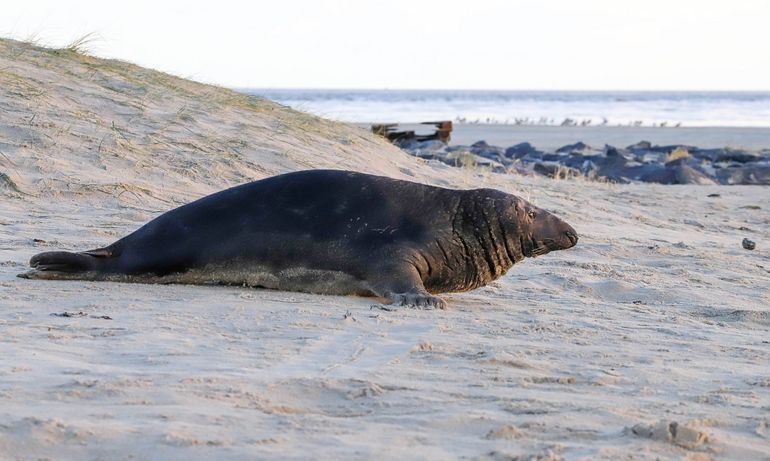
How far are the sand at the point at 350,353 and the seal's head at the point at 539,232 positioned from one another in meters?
0.21

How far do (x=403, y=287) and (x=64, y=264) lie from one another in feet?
5.05

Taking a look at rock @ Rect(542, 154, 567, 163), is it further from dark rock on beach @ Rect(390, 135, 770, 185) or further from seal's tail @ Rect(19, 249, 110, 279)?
seal's tail @ Rect(19, 249, 110, 279)

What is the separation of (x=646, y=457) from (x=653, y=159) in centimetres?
1822

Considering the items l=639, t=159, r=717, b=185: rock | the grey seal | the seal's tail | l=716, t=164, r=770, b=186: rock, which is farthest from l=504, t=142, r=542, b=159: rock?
the seal's tail

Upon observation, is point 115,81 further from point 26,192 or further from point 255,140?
point 26,192

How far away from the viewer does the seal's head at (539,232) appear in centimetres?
608

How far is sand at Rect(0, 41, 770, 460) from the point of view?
2918 millimetres

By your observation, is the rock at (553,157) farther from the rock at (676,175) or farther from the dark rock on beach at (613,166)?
the rock at (676,175)

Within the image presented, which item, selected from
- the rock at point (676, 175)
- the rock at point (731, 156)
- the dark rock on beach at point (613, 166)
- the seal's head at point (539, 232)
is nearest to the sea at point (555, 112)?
the dark rock on beach at point (613, 166)

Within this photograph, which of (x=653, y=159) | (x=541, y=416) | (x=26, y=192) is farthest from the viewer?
(x=653, y=159)

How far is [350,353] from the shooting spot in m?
3.92

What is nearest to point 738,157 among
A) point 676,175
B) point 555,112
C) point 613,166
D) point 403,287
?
point 613,166

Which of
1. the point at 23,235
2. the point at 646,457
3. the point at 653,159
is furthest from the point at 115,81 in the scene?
the point at 653,159

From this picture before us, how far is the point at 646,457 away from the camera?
2846mm
